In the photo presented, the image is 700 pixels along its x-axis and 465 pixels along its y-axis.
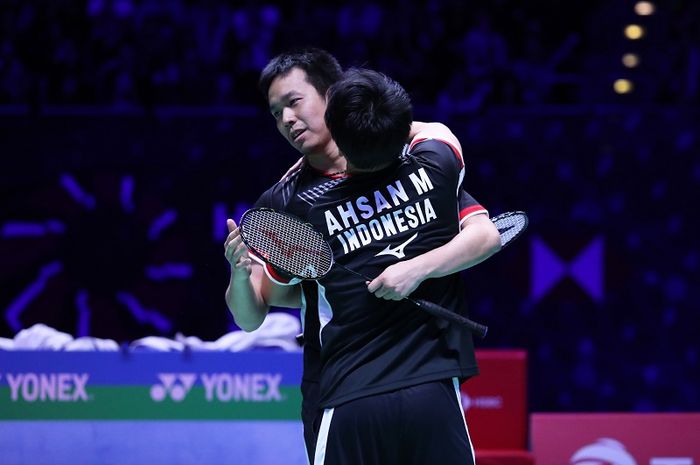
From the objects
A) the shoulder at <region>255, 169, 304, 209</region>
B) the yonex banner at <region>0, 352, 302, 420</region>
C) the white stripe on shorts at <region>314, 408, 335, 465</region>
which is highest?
the shoulder at <region>255, 169, 304, 209</region>

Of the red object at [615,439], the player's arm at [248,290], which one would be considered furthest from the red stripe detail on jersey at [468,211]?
the red object at [615,439]

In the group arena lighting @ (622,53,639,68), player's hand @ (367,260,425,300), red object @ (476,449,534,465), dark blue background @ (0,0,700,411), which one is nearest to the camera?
player's hand @ (367,260,425,300)

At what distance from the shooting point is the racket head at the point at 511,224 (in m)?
2.33

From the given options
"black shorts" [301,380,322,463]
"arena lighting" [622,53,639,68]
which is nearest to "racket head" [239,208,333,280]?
"black shorts" [301,380,322,463]

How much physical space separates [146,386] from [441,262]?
5.25 ft

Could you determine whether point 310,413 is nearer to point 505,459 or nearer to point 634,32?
point 505,459

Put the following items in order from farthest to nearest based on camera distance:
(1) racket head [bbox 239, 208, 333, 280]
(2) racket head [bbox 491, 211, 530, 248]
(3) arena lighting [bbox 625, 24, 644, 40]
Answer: (3) arena lighting [bbox 625, 24, 644, 40] → (2) racket head [bbox 491, 211, 530, 248] → (1) racket head [bbox 239, 208, 333, 280]

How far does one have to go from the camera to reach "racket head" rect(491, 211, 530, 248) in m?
2.33

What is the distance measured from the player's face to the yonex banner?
1.20m

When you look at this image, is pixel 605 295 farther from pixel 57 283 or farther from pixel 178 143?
pixel 57 283

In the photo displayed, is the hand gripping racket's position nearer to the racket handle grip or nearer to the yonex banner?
the racket handle grip

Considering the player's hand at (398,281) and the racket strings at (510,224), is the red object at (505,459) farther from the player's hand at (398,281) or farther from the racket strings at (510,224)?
the player's hand at (398,281)

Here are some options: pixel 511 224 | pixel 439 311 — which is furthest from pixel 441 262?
pixel 511 224

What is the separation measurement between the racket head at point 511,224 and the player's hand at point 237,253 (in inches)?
22.9
